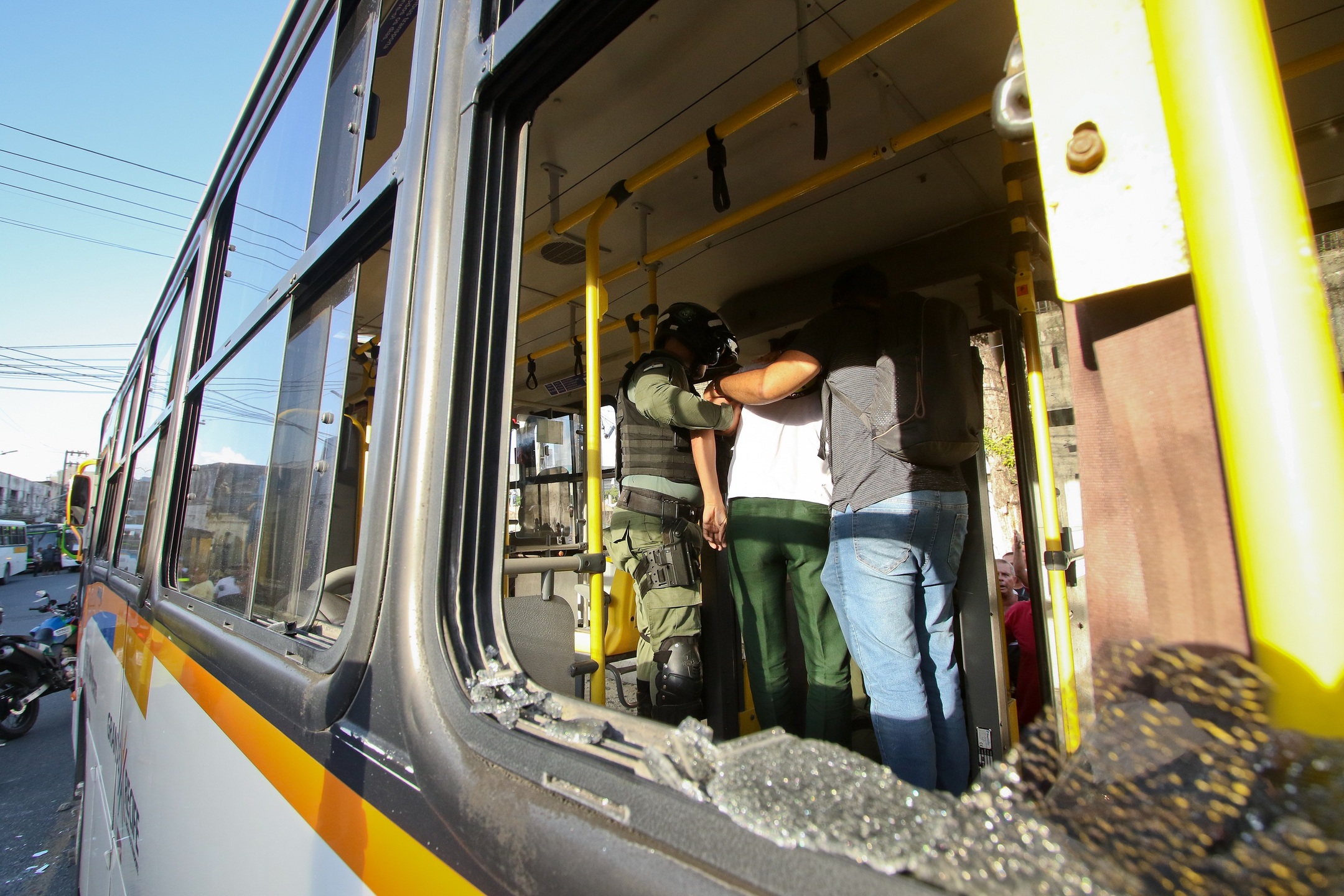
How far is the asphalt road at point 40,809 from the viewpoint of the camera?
342cm

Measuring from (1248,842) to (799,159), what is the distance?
2113 mm

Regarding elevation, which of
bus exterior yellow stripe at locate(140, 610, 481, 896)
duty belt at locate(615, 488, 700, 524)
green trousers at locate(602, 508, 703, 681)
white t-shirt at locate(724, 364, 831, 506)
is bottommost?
bus exterior yellow stripe at locate(140, 610, 481, 896)

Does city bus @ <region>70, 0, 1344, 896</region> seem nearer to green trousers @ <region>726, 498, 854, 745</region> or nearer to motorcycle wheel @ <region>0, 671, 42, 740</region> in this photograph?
green trousers @ <region>726, 498, 854, 745</region>

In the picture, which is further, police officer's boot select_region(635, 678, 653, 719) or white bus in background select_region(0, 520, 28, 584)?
white bus in background select_region(0, 520, 28, 584)

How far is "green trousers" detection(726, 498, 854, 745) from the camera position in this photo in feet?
6.37

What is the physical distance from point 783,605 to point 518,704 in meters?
1.42

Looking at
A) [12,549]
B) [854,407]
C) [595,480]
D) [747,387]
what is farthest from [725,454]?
[12,549]

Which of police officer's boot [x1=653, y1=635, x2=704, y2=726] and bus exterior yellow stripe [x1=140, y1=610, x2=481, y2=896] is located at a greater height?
bus exterior yellow stripe [x1=140, y1=610, x2=481, y2=896]

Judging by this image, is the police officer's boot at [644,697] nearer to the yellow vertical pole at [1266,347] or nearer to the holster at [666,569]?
the holster at [666,569]

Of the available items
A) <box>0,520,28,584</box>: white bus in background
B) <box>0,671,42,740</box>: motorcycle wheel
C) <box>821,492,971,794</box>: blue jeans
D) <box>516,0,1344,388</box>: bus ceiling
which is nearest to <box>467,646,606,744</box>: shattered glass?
<box>516,0,1344,388</box>: bus ceiling

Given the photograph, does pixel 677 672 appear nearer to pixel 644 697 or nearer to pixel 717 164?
pixel 644 697

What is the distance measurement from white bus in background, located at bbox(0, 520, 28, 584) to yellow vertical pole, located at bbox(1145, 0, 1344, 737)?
29836mm

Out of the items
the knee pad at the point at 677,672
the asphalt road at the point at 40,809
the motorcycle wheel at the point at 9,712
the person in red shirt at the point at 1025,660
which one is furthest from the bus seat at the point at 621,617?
the motorcycle wheel at the point at 9,712

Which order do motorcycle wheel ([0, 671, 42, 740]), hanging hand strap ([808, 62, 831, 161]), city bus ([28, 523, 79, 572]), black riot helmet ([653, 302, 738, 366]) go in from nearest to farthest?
hanging hand strap ([808, 62, 831, 161]), black riot helmet ([653, 302, 738, 366]), motorcycle wheel ([0, 671, 42, 740]), city bus ([28, 523, 79, 572])
